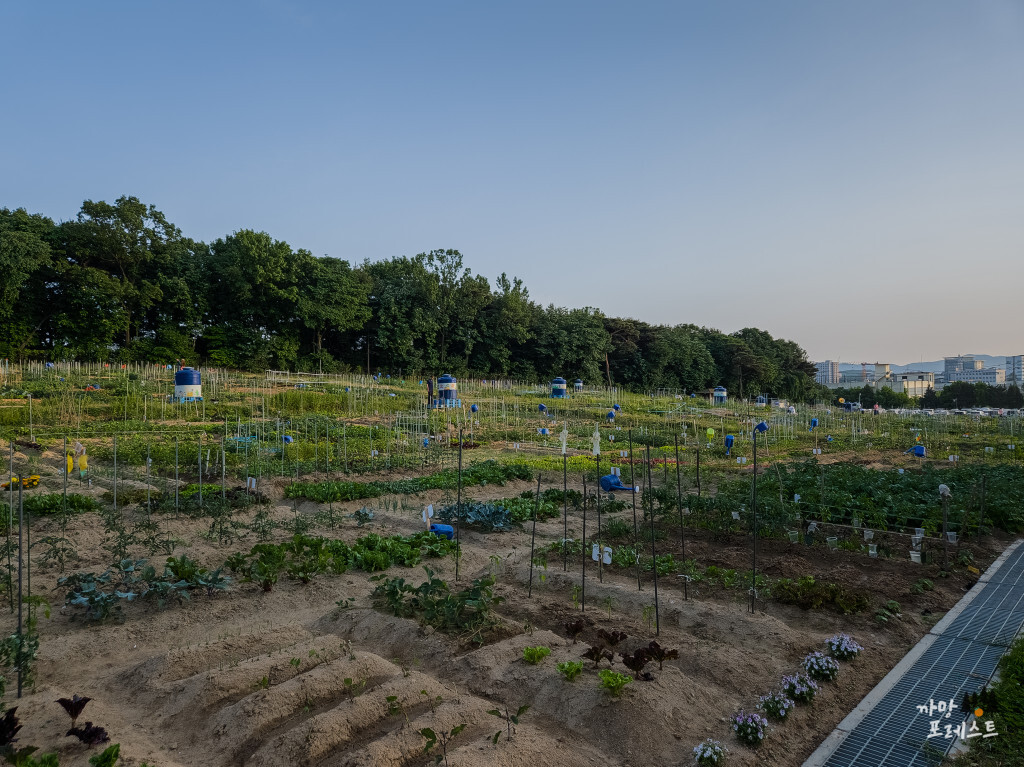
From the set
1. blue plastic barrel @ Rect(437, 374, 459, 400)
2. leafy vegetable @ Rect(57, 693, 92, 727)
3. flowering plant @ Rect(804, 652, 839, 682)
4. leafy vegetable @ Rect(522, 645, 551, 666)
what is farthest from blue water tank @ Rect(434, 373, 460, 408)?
leafy vegetable @ Rect(57, 693, 92, 727)

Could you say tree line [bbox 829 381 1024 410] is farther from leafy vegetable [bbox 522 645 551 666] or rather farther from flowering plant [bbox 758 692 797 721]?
leafy vegetable [bbox 522 645 551 666]

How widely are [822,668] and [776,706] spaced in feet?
2.57

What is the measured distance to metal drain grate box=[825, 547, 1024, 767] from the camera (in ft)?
11.9

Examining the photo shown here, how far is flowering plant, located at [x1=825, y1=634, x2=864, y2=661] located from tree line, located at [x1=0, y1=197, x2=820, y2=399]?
1510 inches

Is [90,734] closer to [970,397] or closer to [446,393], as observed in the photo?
[446,393]

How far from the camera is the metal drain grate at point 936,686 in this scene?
363cm

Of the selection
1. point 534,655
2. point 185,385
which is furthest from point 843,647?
point 185,385

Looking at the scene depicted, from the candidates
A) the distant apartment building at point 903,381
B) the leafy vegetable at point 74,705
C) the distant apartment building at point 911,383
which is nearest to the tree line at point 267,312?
the leafy vegetable at point 74,705

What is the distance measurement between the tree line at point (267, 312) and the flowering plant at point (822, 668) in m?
38.5

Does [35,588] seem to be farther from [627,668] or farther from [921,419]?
[921,419]

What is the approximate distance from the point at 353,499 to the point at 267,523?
2.98 metres

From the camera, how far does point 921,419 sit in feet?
100

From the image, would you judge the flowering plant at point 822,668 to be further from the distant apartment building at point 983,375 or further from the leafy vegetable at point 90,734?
the distant apartment building at point 983,375

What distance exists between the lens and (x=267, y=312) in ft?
130
